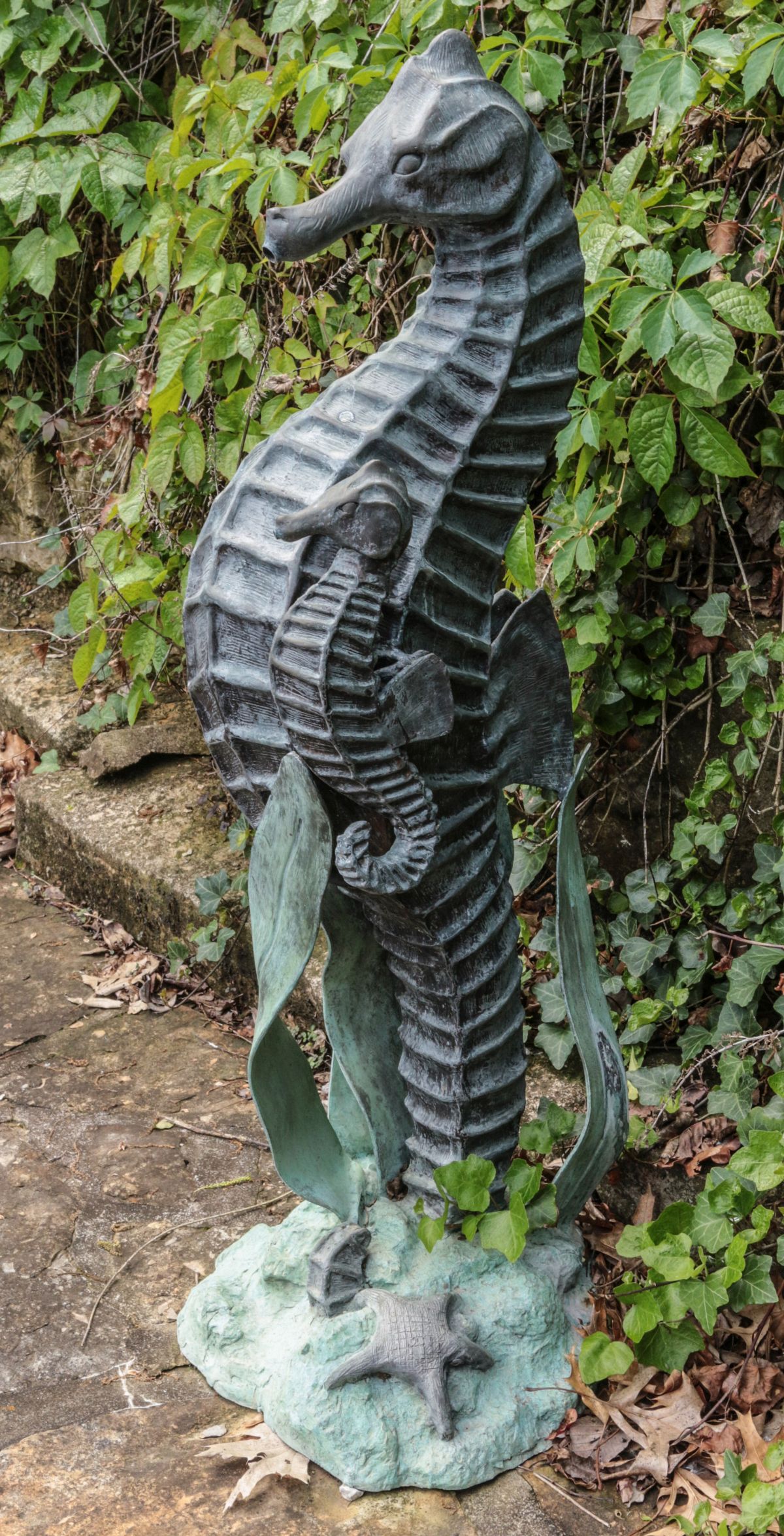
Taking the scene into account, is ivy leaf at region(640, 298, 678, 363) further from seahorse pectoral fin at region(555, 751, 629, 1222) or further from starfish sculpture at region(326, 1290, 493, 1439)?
starfish sculpture at region(326, 1290, 493, 1439)

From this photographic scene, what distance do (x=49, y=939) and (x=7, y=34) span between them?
2834mm

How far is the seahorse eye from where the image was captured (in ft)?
6.61

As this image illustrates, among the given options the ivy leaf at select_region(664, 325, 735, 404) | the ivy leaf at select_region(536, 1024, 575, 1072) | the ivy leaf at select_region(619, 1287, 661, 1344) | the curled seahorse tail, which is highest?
the ivy leaf at select_region(664, 325, 735, 404)

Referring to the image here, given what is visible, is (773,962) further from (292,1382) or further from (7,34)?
(7,34)

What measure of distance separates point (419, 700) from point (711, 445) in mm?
1237

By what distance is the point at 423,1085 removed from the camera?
2473 millimetres

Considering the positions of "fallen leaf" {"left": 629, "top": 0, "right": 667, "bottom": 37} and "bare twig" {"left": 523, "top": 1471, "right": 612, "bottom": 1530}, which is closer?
"bare twig" {"left": 523, "top": 1471, "right": 612, "bottom": 1530}

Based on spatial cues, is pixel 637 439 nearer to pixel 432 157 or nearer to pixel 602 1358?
pixel 432 157

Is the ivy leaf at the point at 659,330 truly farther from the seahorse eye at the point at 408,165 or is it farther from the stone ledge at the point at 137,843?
the stone ledge at the point at 137,843

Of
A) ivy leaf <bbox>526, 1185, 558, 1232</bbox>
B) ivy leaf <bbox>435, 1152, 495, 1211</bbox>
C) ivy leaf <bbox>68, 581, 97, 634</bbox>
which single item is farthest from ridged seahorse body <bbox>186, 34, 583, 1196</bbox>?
ivy leaf <bbox>68, 581, 97, 634</bbox>

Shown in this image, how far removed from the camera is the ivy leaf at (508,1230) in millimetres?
2289

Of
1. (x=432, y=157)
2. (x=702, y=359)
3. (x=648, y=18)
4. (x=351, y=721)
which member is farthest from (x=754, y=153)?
(x=351, y=721)

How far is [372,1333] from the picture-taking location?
2.35 m

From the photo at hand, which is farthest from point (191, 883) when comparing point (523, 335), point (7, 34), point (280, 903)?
point (7, 34)
